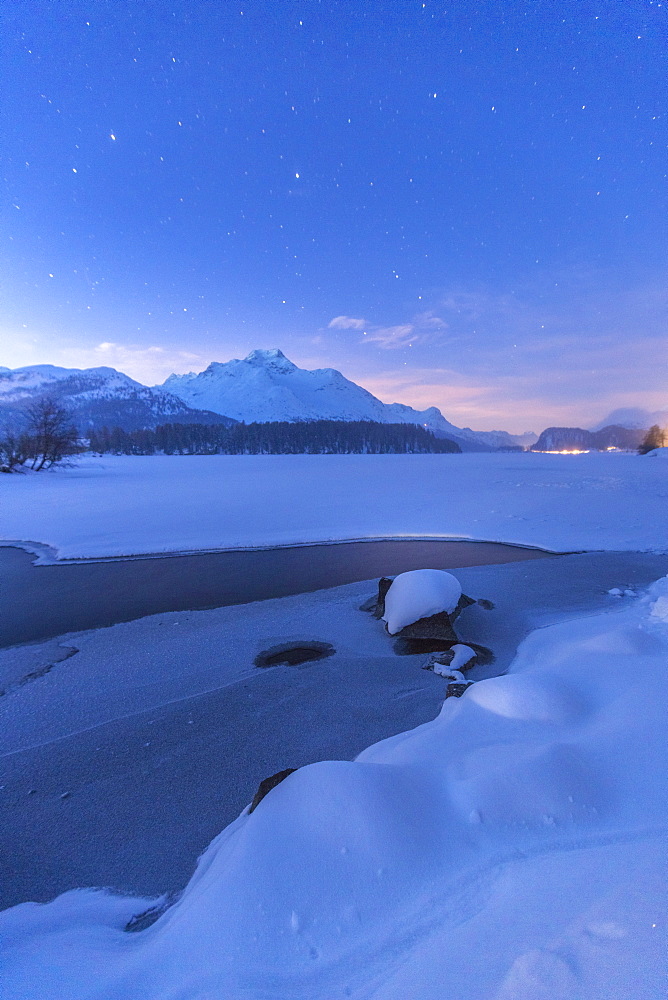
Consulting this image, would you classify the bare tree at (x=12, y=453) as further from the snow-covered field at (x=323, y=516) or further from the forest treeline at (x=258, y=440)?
the forest treeline at (x=258, y=440)

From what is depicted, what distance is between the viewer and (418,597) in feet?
22.5

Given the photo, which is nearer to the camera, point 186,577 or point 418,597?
point 418,597

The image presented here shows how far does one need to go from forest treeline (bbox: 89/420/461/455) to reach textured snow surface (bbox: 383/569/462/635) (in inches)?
4290

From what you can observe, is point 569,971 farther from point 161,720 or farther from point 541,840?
point 161,720

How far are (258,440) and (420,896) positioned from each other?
395 feet

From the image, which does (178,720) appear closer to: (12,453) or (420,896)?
(420,896)

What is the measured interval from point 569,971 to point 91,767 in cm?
426

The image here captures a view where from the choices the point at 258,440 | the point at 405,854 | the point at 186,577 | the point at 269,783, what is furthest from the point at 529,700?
the point at 258,440

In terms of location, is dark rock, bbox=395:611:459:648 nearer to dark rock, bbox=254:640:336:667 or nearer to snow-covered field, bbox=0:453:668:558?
dark rock, bbox=254:640:336:667

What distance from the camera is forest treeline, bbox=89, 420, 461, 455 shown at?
367 ft

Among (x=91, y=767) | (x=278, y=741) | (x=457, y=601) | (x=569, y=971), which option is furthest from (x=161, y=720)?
(x=457, y=601)

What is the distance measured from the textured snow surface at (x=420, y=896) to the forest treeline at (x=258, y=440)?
113m

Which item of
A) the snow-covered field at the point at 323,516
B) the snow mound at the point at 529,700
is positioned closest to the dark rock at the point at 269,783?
the snow mound at the point at 529,700

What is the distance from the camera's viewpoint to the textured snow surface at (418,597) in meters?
6.74
